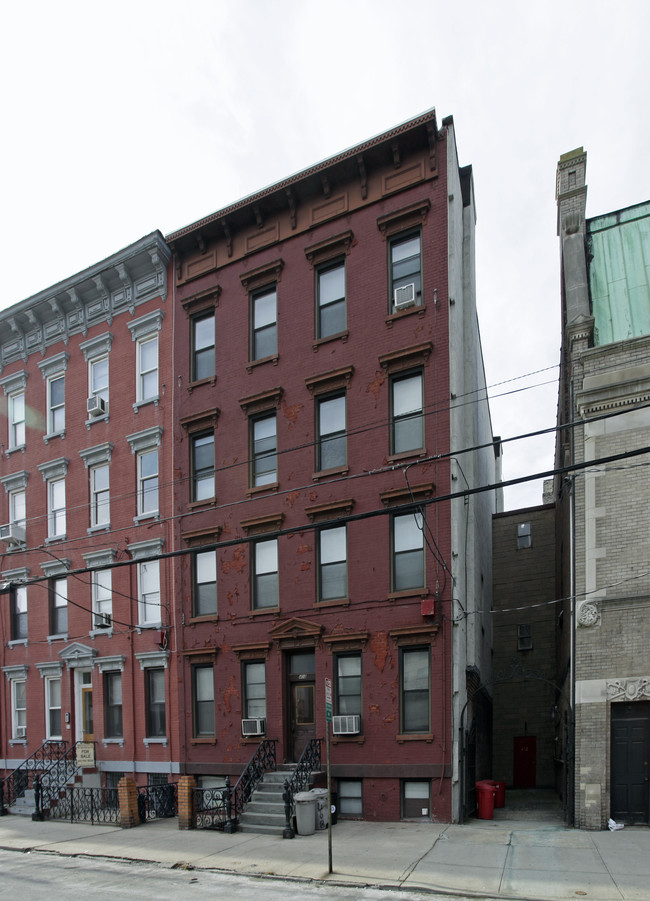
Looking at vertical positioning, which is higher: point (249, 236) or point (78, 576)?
point (249, 236)

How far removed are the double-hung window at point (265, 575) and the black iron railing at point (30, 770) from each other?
8.37 m

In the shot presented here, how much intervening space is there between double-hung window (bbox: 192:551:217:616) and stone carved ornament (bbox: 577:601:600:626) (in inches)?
394

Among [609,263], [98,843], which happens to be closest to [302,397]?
[609,263]

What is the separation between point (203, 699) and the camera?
802 inches

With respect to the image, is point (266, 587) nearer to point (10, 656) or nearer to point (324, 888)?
point (324, 888)

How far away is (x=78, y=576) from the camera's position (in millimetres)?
23500

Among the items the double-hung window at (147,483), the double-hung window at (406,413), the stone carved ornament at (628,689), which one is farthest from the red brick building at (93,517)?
the stone carved ornament at (628,689)

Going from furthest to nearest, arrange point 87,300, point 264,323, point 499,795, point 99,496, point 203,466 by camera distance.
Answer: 1. point 87,300
2. point 99,496
3. point 203,466
4. point 264,323
5. point 499,795

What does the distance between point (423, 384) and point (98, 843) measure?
12693mm

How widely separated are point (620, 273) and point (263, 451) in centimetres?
1018

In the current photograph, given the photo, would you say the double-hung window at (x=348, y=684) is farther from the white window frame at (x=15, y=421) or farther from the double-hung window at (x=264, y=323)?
the white window frame at (x=15, y=421)

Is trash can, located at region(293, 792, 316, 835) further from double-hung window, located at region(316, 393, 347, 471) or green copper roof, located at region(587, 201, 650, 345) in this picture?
green copper roof, located at region(587, 201, 650, 345)

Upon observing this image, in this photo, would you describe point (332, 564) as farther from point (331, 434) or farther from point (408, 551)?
point (331, 434)

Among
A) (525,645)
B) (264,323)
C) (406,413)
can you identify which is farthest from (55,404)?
(525,645)
